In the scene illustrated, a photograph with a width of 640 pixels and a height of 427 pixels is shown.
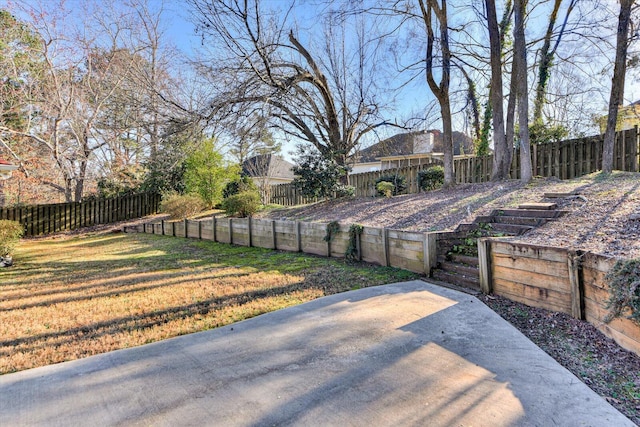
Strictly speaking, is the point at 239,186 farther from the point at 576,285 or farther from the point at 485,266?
the point at 576,285

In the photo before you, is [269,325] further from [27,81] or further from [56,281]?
[27,81]

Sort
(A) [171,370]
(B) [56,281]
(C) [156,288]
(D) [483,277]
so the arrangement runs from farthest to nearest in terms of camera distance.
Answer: (B) [56,281] < (C) [156,288] < (D) [483,277] < (A) [171,370]

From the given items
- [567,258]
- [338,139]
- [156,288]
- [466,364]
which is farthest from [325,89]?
[466,364]

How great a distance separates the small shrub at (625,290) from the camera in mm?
2514

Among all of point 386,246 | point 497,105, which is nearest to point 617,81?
point 497,105

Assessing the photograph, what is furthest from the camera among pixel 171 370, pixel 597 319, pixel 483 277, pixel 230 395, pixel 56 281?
pixel 56 281

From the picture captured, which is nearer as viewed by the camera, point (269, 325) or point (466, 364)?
point (466, 364)

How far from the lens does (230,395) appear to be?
2.24m

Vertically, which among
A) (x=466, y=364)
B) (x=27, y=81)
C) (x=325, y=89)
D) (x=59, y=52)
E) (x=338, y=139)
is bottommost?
(x=466, y=364)

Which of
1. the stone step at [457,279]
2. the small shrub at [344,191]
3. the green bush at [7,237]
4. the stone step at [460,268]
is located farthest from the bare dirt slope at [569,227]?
the green bush at [7,237]

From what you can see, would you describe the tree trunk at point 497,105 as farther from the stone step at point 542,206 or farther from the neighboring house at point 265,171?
the neighboring house at point 265,171

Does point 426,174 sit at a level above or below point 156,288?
above

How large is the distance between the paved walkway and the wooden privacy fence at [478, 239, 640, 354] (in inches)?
24.2

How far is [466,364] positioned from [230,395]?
1750mm
